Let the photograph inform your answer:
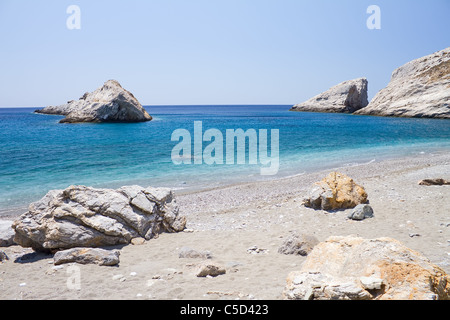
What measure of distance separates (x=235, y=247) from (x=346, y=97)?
100439 mm

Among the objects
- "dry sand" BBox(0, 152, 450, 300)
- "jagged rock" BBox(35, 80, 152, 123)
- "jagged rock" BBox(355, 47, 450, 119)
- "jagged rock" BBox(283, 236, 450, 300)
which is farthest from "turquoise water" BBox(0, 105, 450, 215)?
"jagged rock" BBox(355, 47, 450, 119)

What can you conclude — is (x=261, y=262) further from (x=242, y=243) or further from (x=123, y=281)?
(x=123, y=281)

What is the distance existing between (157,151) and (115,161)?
5.03m

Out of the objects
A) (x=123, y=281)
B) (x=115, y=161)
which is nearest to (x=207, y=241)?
(x=123, y=281)

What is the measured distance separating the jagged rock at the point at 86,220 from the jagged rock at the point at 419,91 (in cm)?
6826

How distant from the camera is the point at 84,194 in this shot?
8109 millimetres

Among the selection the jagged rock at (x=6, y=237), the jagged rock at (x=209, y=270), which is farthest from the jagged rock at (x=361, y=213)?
the jagged rock at (x=6, y=237)

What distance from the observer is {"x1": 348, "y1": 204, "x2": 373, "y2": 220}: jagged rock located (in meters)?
8.94

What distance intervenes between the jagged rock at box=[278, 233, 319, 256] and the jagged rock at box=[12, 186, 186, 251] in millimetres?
3562

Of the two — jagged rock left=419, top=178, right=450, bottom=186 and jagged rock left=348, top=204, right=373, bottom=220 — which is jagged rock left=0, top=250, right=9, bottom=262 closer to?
jagged rock left=348, top=204, right=373, bottom=220

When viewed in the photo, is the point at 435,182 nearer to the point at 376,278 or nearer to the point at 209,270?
the point at 376,278

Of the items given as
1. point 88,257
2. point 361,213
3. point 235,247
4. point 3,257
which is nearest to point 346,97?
point 361,213

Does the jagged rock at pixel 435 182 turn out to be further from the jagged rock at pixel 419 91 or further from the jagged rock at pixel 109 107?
the jagged rock at pixel 419 91

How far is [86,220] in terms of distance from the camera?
769 cm
